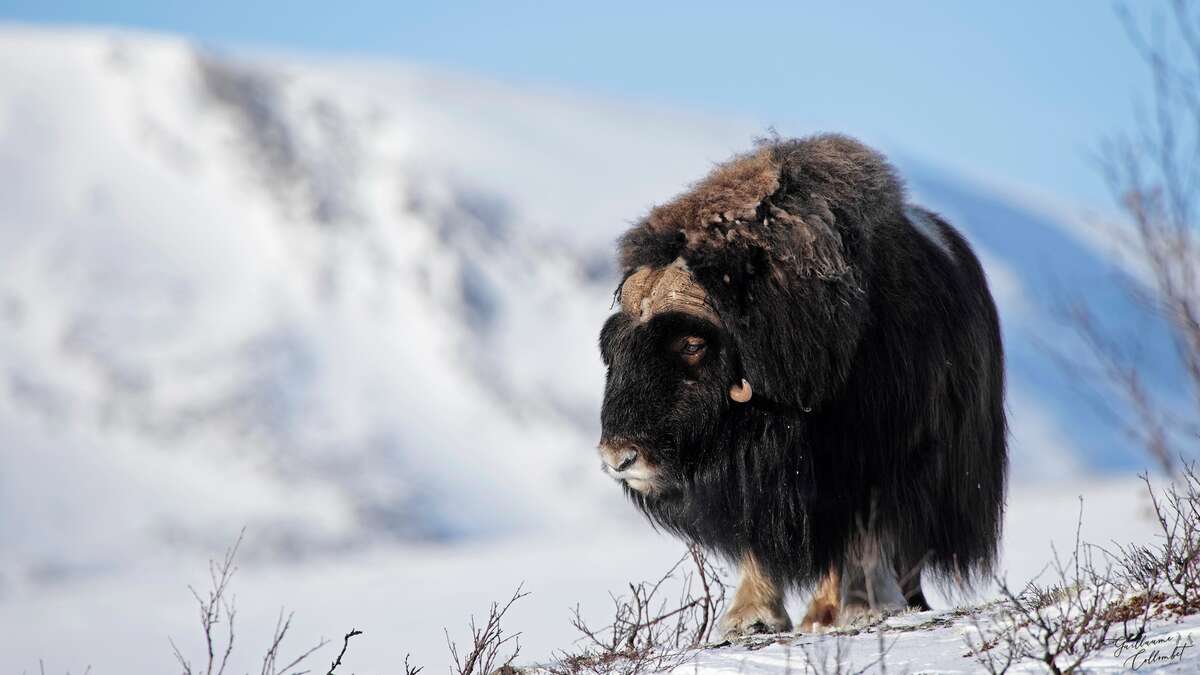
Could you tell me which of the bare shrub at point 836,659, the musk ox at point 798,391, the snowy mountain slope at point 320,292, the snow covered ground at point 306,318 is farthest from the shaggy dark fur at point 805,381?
the snowy mountain slope at point 320,292

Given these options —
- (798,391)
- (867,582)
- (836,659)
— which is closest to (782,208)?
(798,391)

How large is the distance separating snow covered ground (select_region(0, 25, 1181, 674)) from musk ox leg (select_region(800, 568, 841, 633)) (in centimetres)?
2367

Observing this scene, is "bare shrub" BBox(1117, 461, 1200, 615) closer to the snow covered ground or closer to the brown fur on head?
the brown fur on head

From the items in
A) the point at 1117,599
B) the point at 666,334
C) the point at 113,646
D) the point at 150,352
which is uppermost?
the point at 150,352

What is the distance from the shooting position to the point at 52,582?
3578 cm

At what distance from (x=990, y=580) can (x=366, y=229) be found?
47.4 meters

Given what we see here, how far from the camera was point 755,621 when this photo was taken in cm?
394

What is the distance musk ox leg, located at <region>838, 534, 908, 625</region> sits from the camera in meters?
3.78

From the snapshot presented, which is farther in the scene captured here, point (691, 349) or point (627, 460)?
point (691, 349)

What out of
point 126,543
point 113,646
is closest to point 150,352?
point 126,543

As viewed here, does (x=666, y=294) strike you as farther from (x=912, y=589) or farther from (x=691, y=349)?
(x=912, y=589)

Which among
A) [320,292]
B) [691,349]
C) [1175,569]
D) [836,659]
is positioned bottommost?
[836,659]

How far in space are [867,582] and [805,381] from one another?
1.83 feet

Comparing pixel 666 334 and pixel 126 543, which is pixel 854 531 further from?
pixel 126 543
